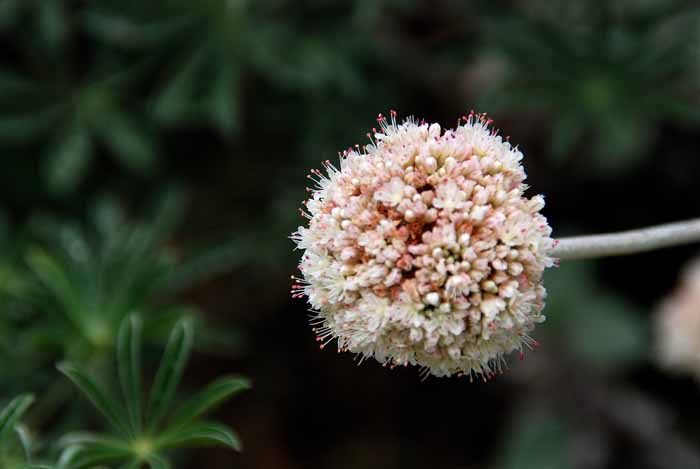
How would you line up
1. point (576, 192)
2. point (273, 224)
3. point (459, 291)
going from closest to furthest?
1. point (459, 291)
2. point (273, 224)
3. point (576, 192)

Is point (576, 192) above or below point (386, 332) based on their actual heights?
above

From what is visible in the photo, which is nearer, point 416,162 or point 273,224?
point 416,162

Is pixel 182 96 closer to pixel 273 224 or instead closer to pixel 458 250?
pixel 273 224

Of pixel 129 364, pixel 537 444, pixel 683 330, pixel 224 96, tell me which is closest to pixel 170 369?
pixel 129 364

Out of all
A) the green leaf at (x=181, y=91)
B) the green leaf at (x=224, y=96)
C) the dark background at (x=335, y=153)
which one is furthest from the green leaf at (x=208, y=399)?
the green leaf at (x=181, y=91)

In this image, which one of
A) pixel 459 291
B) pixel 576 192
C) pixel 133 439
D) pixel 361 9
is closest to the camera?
pixel 459 291

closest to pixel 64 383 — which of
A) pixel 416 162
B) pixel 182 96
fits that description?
pixel 182 96

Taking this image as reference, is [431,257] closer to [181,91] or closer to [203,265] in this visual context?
[203,265]
